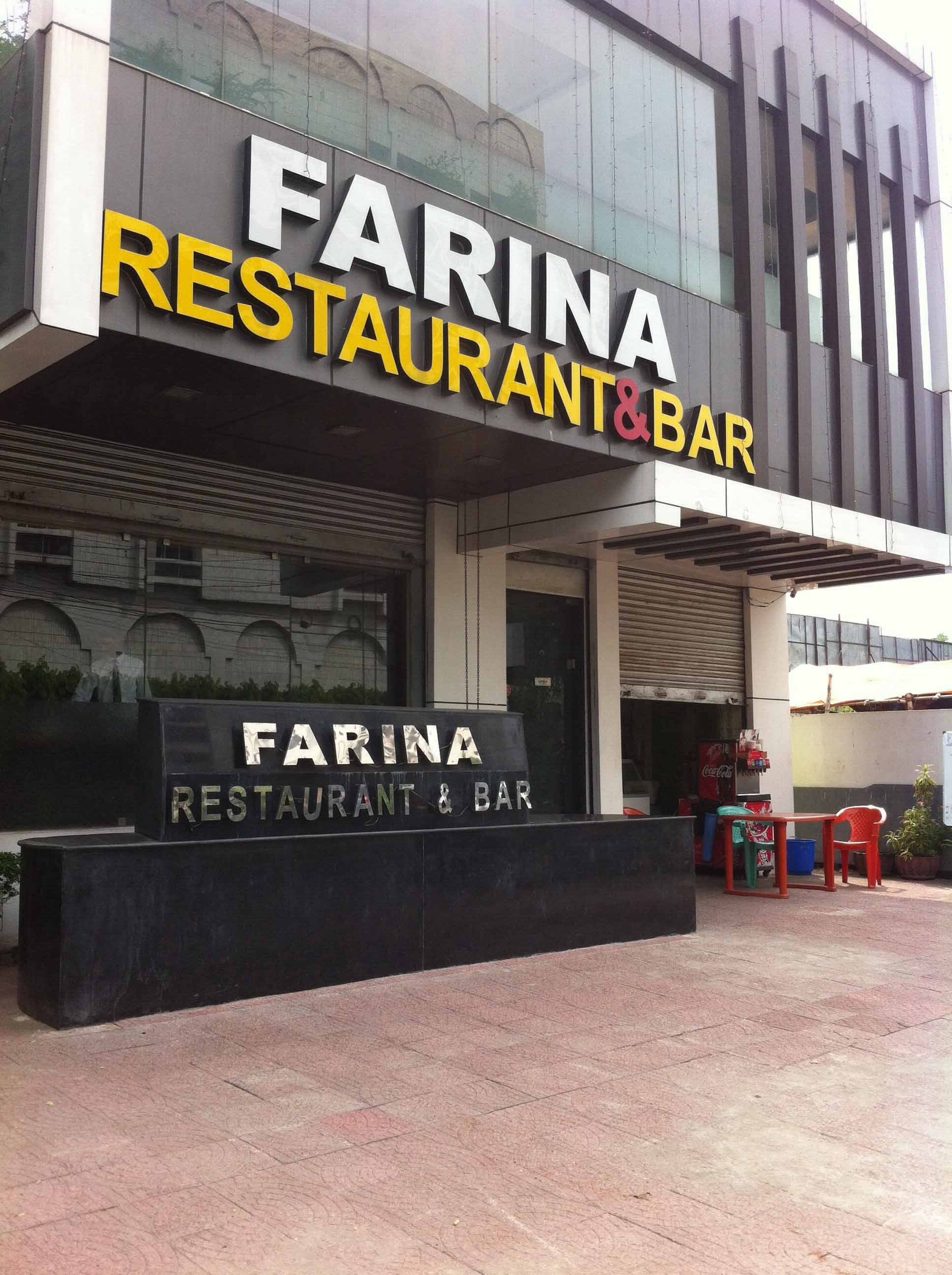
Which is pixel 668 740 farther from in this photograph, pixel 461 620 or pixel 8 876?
pixel 8 876

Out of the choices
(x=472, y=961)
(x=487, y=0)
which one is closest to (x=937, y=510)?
(x=487, y=0)

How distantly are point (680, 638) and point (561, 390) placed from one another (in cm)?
605

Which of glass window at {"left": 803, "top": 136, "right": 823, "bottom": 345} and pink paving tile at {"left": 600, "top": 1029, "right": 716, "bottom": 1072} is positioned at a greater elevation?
glass window at {"left": 803, "top": 136, "right": 823, "bottom": 345}

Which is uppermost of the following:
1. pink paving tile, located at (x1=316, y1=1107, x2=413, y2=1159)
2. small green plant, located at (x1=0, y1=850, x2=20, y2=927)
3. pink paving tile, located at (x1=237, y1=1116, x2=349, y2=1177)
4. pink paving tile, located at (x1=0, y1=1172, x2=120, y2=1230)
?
small green plant, located at (x1=0, y1=850, x2=20, y2=927)

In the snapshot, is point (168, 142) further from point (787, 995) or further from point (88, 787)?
point (787, 995)

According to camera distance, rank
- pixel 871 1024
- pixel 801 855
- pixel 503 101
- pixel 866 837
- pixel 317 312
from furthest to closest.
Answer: pixel 801 855, pixel 866 837, pixel 503 101, pixel 317 312, pixel 871 1024

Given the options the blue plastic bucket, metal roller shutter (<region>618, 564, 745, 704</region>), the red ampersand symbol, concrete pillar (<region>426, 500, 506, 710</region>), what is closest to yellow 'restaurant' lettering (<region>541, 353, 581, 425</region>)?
the red ampersand symbol

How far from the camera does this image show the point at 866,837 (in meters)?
14.9

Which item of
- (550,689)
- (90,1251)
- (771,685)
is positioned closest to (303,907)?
(90,1251)

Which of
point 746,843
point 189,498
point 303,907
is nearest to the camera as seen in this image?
point 303,907

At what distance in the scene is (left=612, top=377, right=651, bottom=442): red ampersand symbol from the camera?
35.1 feet

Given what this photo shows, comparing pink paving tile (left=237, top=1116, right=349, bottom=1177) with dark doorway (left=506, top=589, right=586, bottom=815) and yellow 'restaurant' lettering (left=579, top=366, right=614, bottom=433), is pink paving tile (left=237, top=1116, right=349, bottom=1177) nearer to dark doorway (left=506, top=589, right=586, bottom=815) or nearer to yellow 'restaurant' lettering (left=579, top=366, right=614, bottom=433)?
yellow 'restaurant' lettering (left=579, top=366, right=614, bottom=433)

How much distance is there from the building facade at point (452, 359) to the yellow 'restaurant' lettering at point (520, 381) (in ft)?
0.18

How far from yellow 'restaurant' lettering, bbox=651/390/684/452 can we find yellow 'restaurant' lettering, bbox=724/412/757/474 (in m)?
0.74
